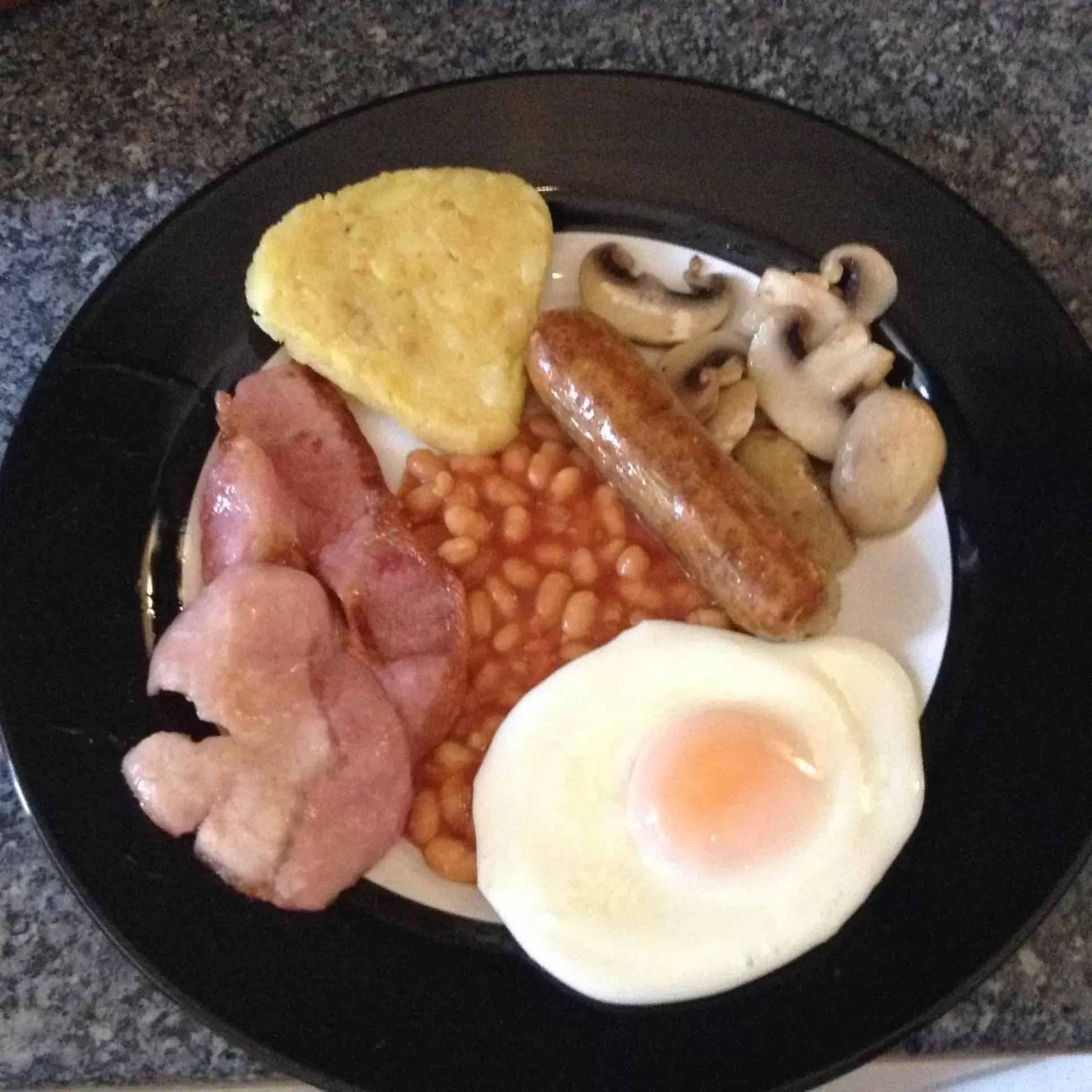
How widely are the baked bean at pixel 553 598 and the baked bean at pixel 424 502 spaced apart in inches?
8.3

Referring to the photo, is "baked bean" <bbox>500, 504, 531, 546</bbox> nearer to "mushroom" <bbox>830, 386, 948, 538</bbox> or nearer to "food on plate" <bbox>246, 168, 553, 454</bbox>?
"food on plate" <bbox>246, 168, 553, 454</bbox>

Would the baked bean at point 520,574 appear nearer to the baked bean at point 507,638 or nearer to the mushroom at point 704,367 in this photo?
the baked bean at point 507,638

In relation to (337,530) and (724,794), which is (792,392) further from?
(337,530)

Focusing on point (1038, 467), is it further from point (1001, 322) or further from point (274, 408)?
point (274, 408)

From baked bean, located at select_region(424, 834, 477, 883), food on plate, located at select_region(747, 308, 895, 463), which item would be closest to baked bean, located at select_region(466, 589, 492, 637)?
baked bean, located at select_region(424, 834, 477, 883)

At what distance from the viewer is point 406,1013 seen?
145cm

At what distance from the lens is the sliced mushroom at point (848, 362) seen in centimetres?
167

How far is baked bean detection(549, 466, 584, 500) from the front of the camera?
1.70 m

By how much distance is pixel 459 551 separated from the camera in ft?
5.42

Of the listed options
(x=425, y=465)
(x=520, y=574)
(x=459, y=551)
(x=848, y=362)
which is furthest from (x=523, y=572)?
(x=848, y=362)

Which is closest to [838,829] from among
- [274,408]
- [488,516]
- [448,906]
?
[448,906]

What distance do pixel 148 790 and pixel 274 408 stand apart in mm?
592

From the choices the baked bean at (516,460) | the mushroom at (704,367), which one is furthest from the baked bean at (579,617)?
the mushroom at (704,367)

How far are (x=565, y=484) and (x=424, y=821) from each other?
55 centimetres
